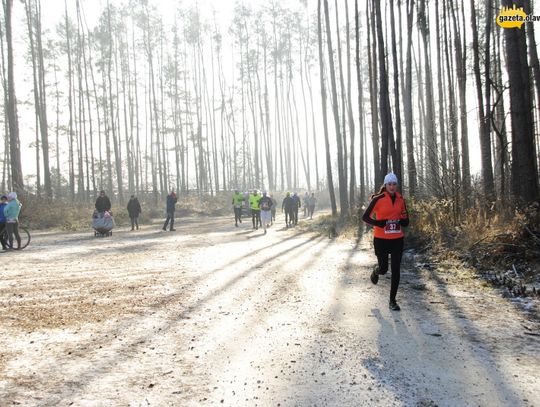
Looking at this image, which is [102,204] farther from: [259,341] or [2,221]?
[259,341]

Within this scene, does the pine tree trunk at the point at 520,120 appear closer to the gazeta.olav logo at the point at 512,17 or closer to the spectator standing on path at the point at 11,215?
the gazeta.olav logo at the point at 512,17

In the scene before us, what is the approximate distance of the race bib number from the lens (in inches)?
222

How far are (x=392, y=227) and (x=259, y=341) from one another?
2563mm

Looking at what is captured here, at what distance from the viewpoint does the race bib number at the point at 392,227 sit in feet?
18.5

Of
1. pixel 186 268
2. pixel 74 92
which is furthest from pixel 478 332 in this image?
pixel 74 92

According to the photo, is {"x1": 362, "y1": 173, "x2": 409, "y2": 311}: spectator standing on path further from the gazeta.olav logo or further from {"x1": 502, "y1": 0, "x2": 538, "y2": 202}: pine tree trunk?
the gazeta.olav logo

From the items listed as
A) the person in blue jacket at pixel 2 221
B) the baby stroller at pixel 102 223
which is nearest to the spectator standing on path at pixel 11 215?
the person in blue jacket at pixel 2 221

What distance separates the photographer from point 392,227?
5648 mm

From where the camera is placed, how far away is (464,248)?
828cm

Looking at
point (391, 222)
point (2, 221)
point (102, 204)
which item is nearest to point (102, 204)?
point (102, 204)

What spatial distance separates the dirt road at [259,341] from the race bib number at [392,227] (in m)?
1.08

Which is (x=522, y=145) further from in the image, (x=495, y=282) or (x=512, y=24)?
(x=495, y=282)

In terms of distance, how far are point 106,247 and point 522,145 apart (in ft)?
37.6

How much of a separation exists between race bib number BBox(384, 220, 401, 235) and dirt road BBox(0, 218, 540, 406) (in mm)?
1075
